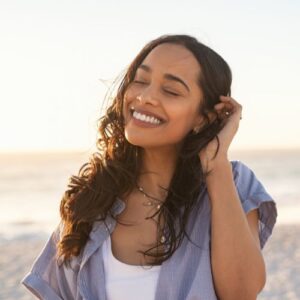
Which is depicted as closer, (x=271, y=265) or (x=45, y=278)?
(x=45, y=278)

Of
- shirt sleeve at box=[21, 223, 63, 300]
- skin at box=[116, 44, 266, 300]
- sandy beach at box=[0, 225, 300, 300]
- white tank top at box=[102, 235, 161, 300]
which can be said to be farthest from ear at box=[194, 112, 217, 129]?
sandy beach at box=[0, 225, 300, 300]

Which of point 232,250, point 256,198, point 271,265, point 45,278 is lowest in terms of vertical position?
point 271,265

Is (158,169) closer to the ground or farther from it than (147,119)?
closer to the ground

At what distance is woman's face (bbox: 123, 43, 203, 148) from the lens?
315cm

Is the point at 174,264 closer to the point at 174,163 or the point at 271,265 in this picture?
the point at 174,163

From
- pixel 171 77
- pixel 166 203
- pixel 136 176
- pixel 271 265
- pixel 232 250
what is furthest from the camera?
pixel 271 265

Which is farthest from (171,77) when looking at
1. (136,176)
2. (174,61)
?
(136,176)

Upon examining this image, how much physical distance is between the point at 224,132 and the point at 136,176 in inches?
18.5

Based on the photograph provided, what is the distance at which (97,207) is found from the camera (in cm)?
339

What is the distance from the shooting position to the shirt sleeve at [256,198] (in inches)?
129

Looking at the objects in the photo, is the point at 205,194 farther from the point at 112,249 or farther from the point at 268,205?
the point at 112,249

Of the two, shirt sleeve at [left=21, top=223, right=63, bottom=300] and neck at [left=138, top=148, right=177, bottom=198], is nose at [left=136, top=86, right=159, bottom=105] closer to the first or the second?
neck at [left=138, top=148, right=177, bottom=198]

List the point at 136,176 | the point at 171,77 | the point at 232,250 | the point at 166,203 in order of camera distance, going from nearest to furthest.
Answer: the point at 232,250 < the point at 171,77 < the point at 166,203 < the point at 136,176

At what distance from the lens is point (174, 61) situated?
325 centimetres
